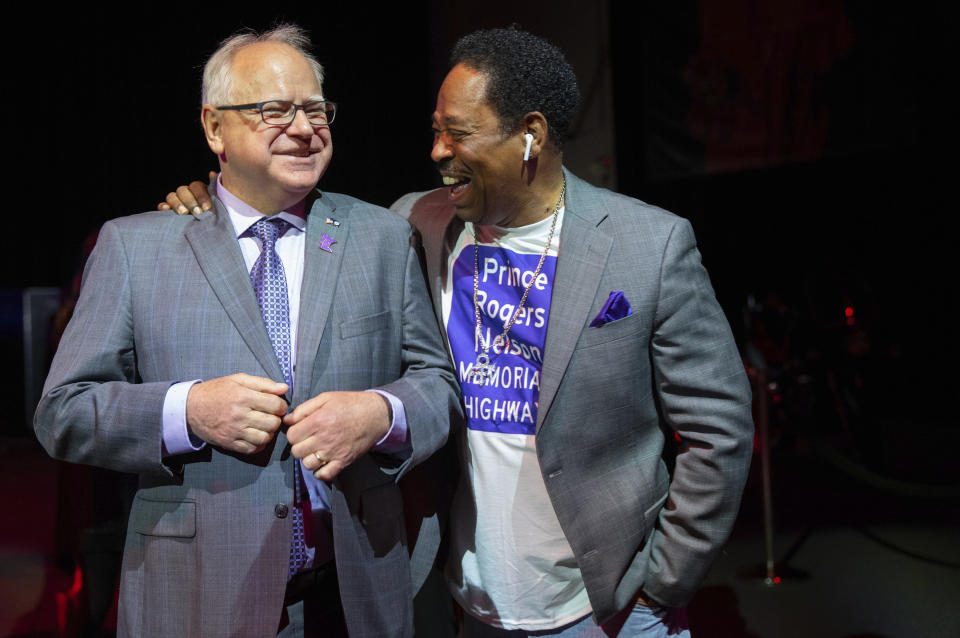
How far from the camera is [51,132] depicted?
15.6 ft

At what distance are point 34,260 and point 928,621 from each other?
5.32 meters

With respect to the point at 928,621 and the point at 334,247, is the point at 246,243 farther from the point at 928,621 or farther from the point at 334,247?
the point at 928,621

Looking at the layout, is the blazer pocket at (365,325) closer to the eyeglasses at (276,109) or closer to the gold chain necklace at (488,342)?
the gold chain necklace at (488,342)

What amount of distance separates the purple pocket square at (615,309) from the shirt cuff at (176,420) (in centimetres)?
83

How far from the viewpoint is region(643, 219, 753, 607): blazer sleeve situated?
1.65 meters

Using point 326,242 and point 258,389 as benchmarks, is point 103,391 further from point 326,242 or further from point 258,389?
point 326,242

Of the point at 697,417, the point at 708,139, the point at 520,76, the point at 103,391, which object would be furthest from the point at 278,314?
the point at 708,139

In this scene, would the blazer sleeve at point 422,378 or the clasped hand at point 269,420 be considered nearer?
the clasped hand at point 269,420

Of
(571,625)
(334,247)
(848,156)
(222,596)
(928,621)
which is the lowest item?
(928,621)

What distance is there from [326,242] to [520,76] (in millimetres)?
577

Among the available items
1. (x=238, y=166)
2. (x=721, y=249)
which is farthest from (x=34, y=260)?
(x=721, y=249)

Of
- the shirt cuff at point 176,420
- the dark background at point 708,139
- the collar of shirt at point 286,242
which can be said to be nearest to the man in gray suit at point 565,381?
the collar of shirt at point 286,242

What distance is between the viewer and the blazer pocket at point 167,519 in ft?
4.87

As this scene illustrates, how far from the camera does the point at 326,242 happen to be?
1656 millimetres
